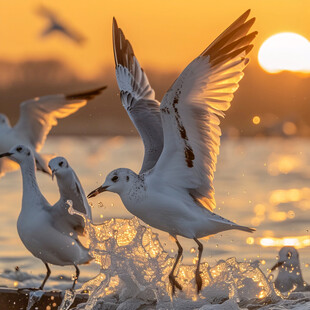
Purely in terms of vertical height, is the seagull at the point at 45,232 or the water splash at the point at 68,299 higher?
the seagull at the point at 45,232

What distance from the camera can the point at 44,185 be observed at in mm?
20922

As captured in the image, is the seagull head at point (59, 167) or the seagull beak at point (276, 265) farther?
the seagull beak at point (276, 265)

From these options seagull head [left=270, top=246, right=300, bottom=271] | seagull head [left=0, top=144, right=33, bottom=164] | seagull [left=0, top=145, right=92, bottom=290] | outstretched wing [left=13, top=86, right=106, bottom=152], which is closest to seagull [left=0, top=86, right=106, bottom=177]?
outstretched wing [left=13, top=86, right=106, bottom=152]

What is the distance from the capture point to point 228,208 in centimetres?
1727

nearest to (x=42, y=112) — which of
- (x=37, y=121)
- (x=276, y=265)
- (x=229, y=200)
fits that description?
(x=37, y=121)

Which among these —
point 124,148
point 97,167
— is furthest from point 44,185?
point 124,148

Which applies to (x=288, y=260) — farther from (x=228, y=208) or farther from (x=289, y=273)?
(x=228, y=208)

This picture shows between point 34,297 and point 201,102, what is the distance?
247 cm

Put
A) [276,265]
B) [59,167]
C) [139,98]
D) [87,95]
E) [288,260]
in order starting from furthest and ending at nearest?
[87,95] → [276,265] → [288,260] → [139,98] → [59,167]

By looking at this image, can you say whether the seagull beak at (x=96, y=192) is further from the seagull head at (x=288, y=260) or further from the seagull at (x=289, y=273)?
the seagull head at (x=288, y=260)

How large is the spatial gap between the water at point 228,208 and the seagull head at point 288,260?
23 centimetres

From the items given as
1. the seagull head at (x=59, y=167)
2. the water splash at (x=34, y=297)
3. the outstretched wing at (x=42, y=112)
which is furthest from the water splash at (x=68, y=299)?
the outstretched wing at (x=42, y=112)

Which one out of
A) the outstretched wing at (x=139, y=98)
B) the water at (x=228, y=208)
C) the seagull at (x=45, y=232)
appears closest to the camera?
the seagull at (x=45, y=232)

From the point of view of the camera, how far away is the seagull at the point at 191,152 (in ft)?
26.4
